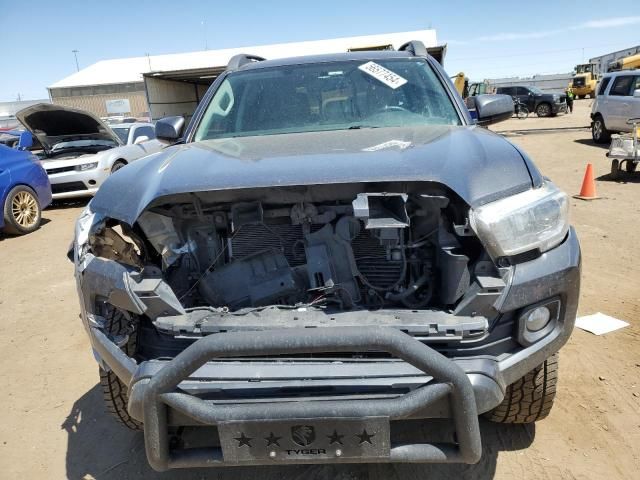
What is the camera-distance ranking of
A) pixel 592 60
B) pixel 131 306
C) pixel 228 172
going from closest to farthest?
1. pixel 131 306
2. pixel 228 172
3. pixel 592 60

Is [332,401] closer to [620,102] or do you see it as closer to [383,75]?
[383,75]

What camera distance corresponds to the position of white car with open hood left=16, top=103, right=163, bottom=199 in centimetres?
881

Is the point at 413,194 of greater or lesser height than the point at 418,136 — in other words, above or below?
below

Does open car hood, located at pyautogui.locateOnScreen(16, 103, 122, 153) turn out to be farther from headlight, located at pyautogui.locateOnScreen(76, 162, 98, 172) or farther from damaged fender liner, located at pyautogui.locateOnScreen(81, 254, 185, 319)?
damaged fender liner, located at pyautogui.locateOnScreen(81, 254, 185, 319)

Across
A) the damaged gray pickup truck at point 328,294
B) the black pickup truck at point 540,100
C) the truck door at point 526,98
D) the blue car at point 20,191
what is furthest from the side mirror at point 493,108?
the truck door at point 526,98

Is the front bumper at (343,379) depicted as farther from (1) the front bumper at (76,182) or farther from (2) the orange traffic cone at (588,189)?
(1) the front bumper at (76,182)

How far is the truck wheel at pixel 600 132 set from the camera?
13882 mm

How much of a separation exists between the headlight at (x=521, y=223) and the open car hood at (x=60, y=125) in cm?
840

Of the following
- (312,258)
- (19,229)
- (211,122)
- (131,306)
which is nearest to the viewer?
(131,306)

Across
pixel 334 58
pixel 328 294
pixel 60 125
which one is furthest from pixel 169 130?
pixel 60 125

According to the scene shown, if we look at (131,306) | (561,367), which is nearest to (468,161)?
(131,306)

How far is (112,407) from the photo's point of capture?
2.49m

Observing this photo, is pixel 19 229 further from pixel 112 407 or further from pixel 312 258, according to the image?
pixel 312 258

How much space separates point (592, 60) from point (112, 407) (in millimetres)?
61965
